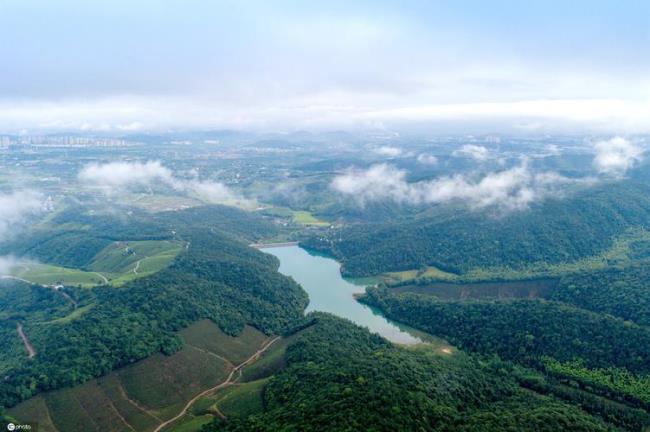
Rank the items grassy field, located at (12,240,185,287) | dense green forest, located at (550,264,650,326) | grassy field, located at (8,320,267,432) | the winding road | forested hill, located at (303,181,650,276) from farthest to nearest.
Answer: forested hill, located at (303,181,650,276)
grassy field, located at (12,240,185,287)
dense green forest, located at (550,264,650,326)
the winding road
grassy field, located at (8,320,267,432)

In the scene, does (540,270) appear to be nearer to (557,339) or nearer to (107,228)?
(557,339)

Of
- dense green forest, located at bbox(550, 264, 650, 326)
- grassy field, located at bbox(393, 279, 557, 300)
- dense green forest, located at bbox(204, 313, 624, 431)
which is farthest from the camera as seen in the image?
grassy field, located at bbox(393, 279, 557, 300)

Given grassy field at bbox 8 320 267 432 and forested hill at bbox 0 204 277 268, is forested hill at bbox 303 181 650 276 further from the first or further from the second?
grassy field at bbox 8 320 267 432

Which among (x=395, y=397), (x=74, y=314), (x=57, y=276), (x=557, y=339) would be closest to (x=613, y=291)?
(x=557, y=339)

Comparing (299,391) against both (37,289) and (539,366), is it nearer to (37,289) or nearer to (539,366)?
(539,366)

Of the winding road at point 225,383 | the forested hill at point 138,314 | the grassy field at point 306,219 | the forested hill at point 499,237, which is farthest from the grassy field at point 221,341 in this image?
the grassy field at point 306,219

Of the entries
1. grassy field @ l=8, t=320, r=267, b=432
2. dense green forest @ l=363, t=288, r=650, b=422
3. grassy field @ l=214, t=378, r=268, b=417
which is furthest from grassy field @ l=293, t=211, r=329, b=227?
grassy field @ l=214, t=378, r=268, b=417

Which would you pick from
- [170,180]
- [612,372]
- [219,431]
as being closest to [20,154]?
[170,180]
